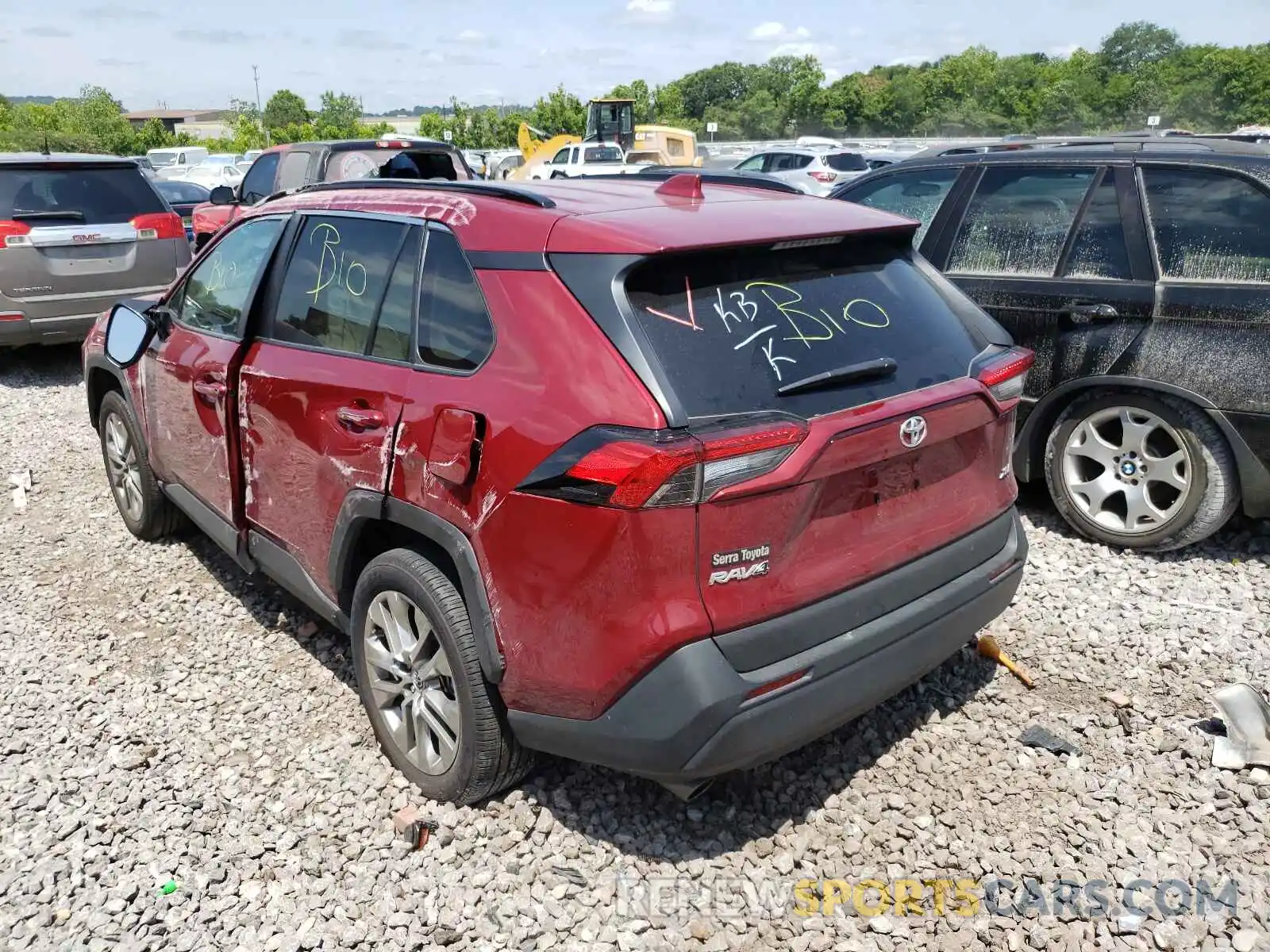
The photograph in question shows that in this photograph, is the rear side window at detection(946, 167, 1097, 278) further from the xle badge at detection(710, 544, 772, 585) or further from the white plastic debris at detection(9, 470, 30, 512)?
the white plastic debris at detection(9, 470, 30, 512)

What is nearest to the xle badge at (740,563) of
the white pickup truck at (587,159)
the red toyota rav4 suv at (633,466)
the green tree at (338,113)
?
the red toyota rav4 suv at (633,466)

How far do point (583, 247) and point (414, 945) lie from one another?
73.5 inches

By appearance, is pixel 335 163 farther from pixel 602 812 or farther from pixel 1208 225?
pixel 602 812

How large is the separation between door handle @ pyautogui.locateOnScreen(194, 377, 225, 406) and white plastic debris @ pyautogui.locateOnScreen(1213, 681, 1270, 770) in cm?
369

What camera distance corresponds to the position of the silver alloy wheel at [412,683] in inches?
116

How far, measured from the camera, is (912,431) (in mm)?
2645

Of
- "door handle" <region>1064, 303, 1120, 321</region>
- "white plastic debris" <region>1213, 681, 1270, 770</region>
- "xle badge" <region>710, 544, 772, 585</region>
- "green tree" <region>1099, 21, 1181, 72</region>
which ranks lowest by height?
"white plastic debris" <region>1213, 681, 1270, 770</region>

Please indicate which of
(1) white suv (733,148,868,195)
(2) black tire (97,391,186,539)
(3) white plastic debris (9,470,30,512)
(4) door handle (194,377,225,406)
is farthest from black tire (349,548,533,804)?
(1) white suv (733,148,868,195)

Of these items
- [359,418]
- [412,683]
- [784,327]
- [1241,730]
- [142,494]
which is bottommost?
[1241,730]

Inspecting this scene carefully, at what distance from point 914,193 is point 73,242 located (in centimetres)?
683

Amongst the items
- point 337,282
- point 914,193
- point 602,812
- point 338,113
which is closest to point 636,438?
point 602,812

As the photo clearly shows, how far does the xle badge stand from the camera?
2344 millimetres

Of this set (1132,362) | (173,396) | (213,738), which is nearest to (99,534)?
(173,396)

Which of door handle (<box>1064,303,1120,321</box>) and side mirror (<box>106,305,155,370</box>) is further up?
door handle (<box>1064,303,1120,321</box>)
